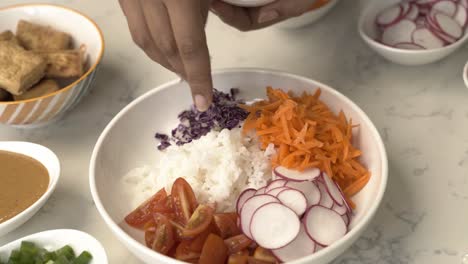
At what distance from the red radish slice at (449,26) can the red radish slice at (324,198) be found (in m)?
0.82

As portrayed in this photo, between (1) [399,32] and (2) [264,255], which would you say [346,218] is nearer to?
(2) [264,255]

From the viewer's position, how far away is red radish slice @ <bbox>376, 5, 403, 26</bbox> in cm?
206

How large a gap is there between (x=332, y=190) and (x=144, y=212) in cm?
50

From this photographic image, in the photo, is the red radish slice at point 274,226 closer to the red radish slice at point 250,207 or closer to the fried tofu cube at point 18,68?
the red radish slice at point 250,207

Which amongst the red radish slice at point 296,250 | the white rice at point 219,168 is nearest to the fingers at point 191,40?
the white rice at point 219,168

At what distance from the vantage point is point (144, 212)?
1545 mm

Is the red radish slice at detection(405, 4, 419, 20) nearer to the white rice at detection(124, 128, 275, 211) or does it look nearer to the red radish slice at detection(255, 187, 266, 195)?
the white rice at detection(124, 128, 275, 211)

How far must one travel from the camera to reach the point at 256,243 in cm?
141

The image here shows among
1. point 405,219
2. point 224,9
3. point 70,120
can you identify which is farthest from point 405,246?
point 70,120

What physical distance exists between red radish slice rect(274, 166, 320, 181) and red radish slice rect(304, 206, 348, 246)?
108 mm

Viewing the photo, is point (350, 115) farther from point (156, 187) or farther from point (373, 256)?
point (156, 187)

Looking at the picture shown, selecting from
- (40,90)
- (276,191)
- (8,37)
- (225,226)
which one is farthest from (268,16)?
(8,37)

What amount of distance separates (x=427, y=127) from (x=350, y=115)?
301 mm

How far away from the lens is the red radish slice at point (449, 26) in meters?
1.96
